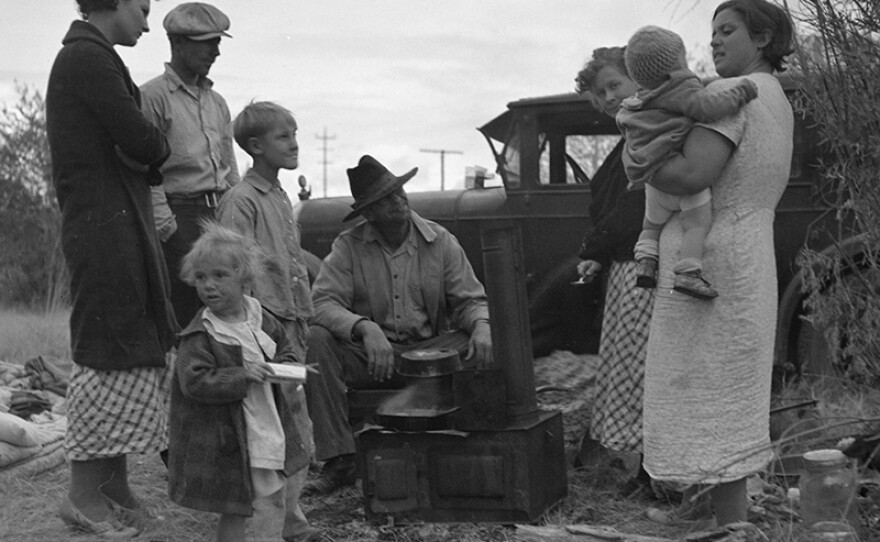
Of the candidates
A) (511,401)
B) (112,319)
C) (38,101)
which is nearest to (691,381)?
(511,401)

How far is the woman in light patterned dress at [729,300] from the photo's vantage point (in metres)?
3.87

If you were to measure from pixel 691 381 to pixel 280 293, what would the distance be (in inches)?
66.6

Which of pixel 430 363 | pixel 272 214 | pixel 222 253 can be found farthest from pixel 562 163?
pixel 222 253

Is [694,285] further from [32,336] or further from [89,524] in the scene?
[32,336]

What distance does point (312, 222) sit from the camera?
30.5 feet

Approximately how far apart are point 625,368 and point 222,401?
6.56ft

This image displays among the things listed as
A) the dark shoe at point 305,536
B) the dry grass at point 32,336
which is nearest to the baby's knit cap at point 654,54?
the dark shoe at point 305,536

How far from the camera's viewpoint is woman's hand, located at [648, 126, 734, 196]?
384 centimetres

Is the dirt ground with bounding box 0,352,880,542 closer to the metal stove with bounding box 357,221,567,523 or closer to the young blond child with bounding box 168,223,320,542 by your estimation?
the metal stove with bounding box 357,221,567,523

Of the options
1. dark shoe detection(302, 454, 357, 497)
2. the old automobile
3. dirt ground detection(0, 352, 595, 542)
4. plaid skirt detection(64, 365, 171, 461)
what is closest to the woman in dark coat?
plaid skirt detection(64, 365, 171, 461)

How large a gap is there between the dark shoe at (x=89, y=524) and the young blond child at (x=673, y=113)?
230cm

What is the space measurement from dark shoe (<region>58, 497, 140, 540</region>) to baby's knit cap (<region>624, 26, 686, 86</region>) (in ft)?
8.36

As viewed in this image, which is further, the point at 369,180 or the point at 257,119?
the point at 369,180

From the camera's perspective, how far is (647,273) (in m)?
4.01
